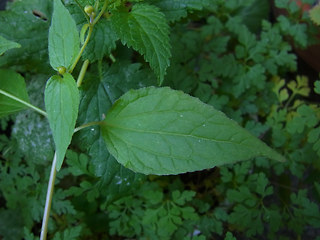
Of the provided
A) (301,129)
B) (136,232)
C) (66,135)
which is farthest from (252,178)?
(66,135)

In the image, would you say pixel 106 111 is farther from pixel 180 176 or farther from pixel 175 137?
pixel 180 176

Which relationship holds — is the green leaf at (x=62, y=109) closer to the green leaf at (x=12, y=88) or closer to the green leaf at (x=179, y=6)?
the green leaf at (x=12, y=88)

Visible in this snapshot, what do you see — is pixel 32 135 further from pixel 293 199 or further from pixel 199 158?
pixel 293 199

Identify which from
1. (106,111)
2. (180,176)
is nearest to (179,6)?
(106,111)

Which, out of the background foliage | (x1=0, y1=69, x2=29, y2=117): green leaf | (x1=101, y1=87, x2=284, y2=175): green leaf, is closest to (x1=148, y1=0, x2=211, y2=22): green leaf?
the background foliage

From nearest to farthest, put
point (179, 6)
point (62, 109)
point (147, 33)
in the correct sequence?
point (62, 109)
point (147, 33)
point (179, 6)

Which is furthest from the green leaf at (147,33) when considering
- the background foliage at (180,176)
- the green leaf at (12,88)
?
the green leaf at (12,88)

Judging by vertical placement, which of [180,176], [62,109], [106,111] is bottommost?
[180,176]
